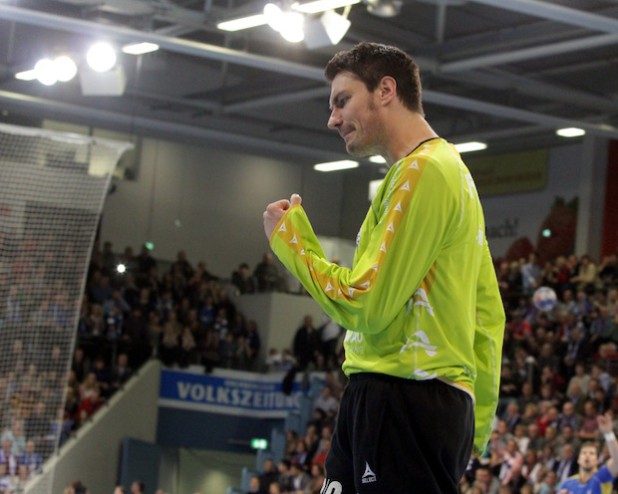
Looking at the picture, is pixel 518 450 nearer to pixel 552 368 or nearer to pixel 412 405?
pixel 552 368

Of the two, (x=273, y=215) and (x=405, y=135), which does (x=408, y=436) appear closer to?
(x=273, y=215)

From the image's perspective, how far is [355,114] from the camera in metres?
3.08

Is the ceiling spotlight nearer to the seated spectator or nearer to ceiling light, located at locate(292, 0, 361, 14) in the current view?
ceiling light, located at locate(292, 0, 361, 14)

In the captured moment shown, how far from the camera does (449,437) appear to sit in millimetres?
2893

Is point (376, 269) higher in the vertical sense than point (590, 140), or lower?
lower

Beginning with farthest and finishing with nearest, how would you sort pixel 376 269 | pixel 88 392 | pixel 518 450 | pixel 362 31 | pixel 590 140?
1. pixel 590 140
2. pixel 88 392
3. pixel 362 31
4. pixel 518 450
5. pixel 376 269

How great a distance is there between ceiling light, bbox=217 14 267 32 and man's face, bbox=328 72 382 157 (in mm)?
12648

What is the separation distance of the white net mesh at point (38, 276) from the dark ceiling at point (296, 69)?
6.55 ft

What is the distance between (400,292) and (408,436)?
35 centimetres

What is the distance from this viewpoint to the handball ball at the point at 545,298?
20922 millimetres

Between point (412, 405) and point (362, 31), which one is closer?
point (412, 405)

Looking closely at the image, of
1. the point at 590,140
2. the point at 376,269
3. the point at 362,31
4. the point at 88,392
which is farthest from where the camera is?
the point at 590,140

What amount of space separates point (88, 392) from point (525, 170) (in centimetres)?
1107

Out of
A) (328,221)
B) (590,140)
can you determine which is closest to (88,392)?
(328,221)
